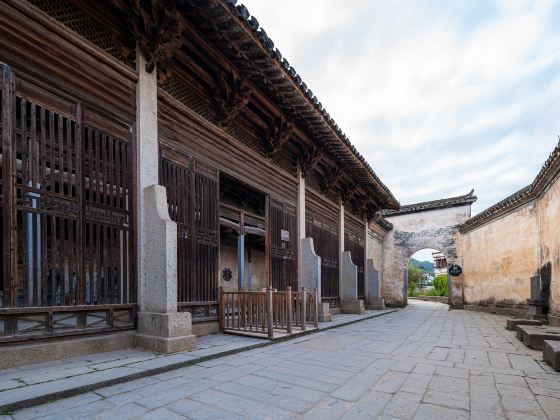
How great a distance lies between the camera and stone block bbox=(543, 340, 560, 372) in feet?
13.2

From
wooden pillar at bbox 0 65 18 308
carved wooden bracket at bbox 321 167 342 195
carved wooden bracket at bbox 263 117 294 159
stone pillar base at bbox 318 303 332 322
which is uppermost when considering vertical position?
carved wooden bracket at bbox 263 117 294 159

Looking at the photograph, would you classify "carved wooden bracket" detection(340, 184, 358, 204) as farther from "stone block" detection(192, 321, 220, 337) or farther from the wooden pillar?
the wooden pillar

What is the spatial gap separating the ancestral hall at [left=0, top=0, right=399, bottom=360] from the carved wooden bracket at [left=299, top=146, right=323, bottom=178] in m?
1.84

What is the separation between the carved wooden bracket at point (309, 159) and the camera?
9.32 m

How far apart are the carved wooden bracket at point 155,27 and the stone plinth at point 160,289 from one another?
1944 mm

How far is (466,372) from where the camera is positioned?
3.97 m

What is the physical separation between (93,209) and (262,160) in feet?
13.6

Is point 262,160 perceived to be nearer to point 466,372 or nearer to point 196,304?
point 196,304

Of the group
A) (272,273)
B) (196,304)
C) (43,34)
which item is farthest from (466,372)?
(43,34)

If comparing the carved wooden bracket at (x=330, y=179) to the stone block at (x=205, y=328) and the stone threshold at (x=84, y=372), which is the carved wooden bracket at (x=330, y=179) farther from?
the stone threshold at (x=84, y=372)

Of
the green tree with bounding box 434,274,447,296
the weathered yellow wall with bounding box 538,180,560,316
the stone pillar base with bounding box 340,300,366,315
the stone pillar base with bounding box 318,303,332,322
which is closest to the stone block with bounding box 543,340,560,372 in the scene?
the stone pillar base with bounding box 318,303,332,322

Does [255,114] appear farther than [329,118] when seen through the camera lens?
No

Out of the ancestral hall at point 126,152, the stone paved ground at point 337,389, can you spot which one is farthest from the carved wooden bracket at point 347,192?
the stone paved ground at point 337,389

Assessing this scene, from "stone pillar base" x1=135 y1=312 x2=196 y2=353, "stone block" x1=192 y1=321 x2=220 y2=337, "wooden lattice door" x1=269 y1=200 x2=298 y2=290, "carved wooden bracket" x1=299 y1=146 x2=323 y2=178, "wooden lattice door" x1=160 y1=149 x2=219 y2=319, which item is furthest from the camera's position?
"carved wooden bracket" x1=299 y1=146 x2=323 y2=178
